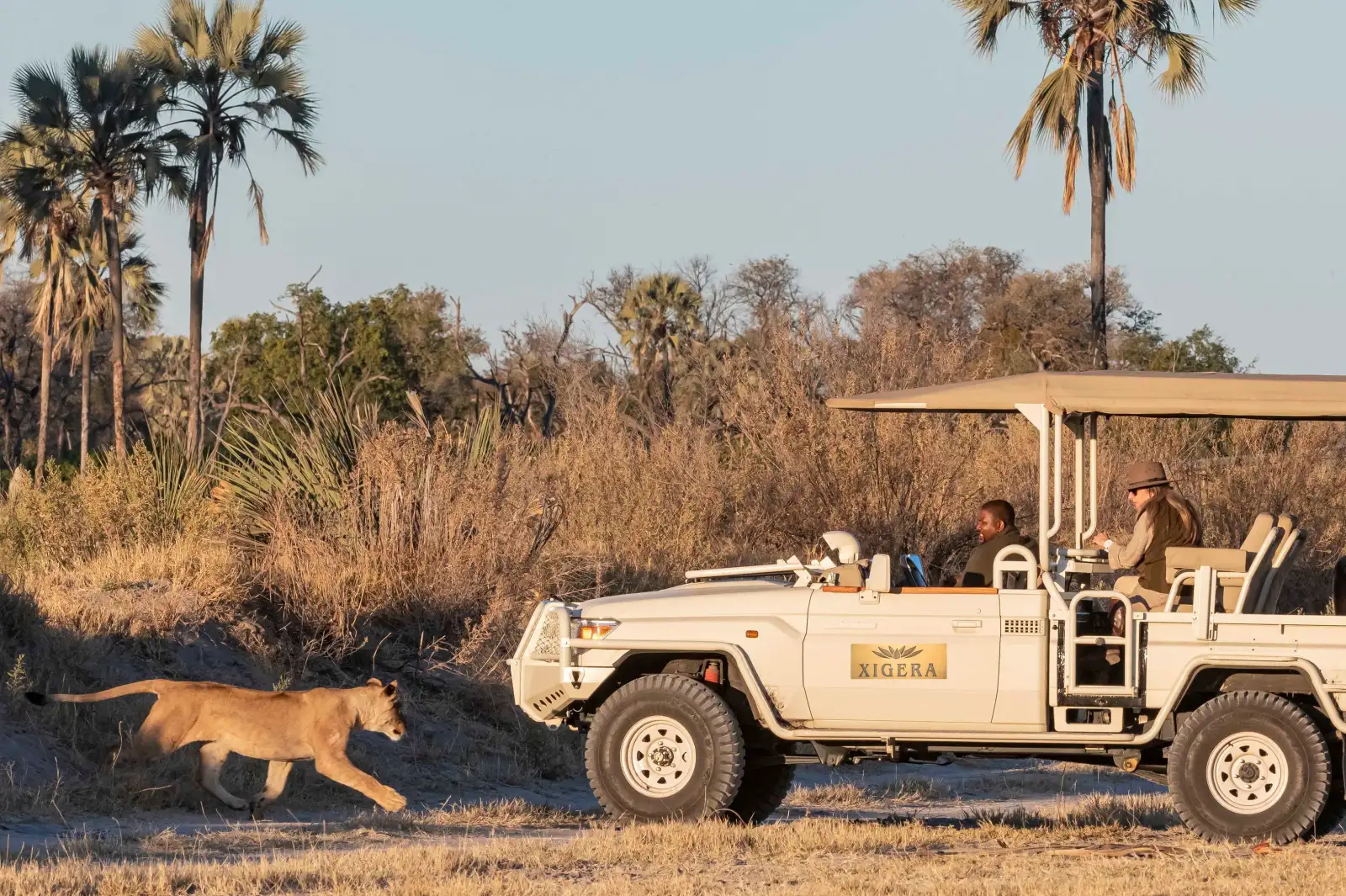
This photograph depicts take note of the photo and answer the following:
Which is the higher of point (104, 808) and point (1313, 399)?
point (1313, 399)

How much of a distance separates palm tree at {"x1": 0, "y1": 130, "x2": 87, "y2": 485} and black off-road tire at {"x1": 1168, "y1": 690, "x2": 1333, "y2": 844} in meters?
31.6

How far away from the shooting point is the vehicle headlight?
9328 millimetres

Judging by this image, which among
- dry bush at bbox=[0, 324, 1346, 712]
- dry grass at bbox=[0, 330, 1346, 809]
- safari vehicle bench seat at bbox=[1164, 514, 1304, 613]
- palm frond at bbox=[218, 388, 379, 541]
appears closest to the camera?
safari vehicle bench seat at bbox=[1164, 514, 1304, 613]

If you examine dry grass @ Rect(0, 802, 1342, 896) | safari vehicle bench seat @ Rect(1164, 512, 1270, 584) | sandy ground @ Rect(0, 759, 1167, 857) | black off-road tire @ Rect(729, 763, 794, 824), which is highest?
safari vehicle bench seat @ Rect(1164, 512, 1270, 584)

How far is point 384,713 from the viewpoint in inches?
404

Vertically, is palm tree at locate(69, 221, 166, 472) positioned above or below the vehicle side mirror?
above

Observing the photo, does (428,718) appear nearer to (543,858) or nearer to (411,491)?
(411,491)

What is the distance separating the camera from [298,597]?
1433 centimetres

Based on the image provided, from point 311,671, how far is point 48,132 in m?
25.1

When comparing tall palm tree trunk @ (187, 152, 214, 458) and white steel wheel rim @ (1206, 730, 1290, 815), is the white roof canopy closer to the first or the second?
white steel wheel rim @ (1206, 730, 1290, 815)

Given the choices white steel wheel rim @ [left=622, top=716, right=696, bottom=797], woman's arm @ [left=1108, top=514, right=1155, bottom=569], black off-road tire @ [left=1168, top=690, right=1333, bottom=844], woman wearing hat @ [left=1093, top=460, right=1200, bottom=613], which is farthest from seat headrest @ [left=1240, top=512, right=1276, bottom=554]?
white steel wheel rim @ [left=622, top=716, right=696, bottom=797]

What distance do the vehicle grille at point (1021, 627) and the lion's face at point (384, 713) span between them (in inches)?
135

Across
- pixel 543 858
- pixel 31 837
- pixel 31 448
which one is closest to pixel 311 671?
pixel 31 837

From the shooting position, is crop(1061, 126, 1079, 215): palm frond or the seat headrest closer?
the seat headrest
